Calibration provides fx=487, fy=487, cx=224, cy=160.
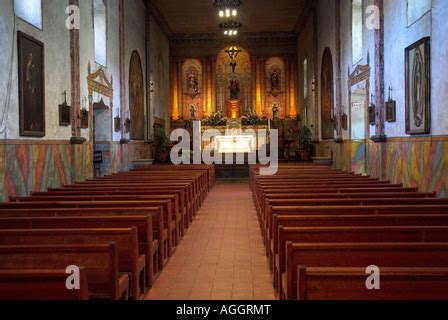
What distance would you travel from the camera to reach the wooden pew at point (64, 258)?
3666 mm

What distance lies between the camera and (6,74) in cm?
841

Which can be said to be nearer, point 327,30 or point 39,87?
point 39,87

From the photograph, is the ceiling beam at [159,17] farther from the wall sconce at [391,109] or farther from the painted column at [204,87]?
the wall sconce at [391,109]

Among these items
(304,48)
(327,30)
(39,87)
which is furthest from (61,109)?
(304,48)

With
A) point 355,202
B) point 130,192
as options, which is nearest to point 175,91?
point 130,192

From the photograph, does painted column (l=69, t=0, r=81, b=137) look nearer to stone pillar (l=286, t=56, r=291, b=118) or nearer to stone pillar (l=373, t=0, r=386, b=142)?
stone pillar (l=373, t=0, r=386, b=142)

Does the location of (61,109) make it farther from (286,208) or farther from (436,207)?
(436,207)

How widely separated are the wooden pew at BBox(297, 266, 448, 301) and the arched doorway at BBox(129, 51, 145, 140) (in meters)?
16.2

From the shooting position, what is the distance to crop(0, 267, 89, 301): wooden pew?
2.78 metres

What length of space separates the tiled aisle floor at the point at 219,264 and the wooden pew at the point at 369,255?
1.71m

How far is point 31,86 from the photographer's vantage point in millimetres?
9516

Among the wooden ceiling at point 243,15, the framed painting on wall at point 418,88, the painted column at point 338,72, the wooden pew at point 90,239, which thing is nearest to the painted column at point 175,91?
the wooden ceiling at point 243,15

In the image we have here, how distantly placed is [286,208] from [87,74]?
911 centimetres

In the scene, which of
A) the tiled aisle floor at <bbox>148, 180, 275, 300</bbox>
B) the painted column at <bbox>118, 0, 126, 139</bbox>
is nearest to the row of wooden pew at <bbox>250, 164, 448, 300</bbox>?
the tiled aisle floor at <bbox>148, 180, 275, 300</bbox>
